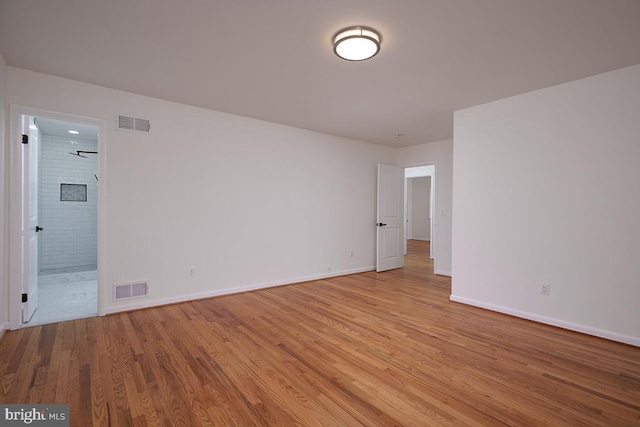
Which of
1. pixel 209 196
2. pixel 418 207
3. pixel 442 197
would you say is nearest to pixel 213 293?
pixel 209 196

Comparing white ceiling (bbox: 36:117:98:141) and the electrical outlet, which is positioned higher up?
white ceiling (bbox: 36:117:98:141)

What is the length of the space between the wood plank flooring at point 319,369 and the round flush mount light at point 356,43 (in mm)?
2560

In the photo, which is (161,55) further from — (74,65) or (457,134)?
(457,134)

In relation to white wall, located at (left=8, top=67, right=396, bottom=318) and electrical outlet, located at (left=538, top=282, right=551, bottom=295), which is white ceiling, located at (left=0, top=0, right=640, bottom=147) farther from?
electrical outlet, located at (left=538, top=282, right=551, bottom=295)

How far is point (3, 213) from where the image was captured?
292 cm

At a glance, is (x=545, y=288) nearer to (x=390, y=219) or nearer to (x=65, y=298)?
(x=390, y=219)

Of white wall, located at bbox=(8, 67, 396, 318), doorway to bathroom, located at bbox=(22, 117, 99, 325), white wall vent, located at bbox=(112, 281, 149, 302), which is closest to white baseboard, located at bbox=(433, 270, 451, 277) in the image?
white wall, located at bbox=(8, 67, 396, 318)

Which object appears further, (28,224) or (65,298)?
(65,298)

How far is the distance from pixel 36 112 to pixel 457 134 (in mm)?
4967

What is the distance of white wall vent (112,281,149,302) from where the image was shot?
357 centimetres

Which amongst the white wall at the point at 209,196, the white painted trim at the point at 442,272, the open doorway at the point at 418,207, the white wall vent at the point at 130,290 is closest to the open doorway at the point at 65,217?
the white wall vent at the point at 130,290

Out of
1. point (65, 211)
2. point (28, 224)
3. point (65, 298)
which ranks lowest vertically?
point (65, 298)

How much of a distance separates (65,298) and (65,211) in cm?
261

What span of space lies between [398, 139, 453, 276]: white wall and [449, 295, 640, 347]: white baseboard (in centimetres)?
183
